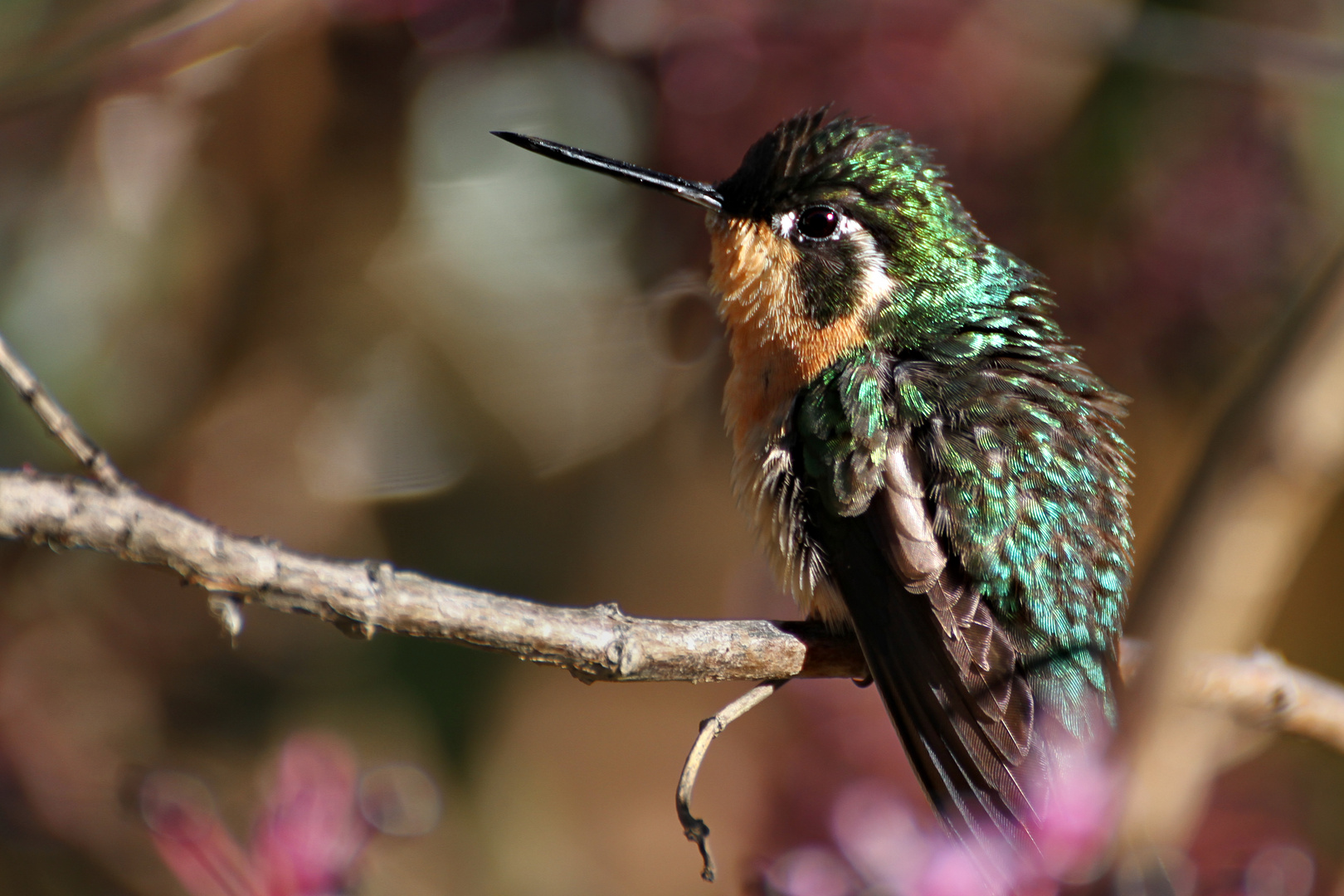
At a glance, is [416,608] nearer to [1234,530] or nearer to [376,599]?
[376,599]

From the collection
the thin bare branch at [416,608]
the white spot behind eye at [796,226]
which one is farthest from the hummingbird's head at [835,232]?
the thin bare branch at [416,608]

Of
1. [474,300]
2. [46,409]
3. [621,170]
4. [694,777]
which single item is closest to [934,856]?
[694,777]

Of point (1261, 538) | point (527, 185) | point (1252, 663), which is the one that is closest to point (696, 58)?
point (527, 185)

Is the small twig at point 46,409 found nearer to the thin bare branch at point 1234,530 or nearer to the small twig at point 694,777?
the small twig at point 694,777

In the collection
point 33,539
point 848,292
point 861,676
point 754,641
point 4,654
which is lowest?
point 4,654

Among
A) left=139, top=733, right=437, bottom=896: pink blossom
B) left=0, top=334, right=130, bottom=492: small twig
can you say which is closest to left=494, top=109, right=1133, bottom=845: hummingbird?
left=139, top=733, right=437, bottom=896: pink blossom

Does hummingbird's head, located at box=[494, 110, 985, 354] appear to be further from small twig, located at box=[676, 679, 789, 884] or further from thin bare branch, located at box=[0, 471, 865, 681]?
small twig, located at box=[676, 679, 789, 884]

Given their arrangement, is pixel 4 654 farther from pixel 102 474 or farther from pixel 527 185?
pixel 102 474
